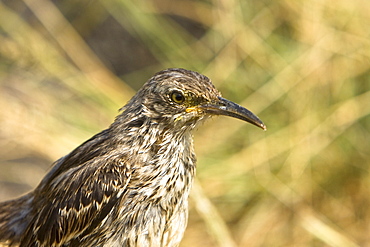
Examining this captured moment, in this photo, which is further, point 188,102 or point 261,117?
point 261,117

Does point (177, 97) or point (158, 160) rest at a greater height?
point (177, 97)

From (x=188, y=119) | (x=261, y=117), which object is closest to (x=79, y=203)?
(x=188, y=119)

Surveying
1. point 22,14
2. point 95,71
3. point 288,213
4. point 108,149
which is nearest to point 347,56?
point 288,213

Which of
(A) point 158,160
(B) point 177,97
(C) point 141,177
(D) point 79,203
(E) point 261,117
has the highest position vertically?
(E) point 261,117

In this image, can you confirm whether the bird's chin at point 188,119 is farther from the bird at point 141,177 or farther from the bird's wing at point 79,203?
the bird's wing at point 79,203

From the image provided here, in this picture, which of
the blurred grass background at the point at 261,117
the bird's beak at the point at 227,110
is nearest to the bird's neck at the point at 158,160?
the bird's beak at the point at 227,110

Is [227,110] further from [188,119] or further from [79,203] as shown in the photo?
[79,203]
